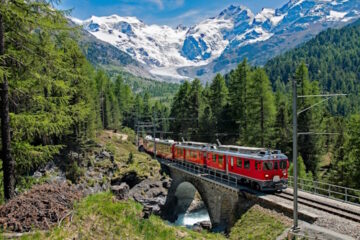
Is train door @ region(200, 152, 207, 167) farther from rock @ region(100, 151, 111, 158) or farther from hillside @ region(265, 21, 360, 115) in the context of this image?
hillside @ region(265, 21, 360, 115)

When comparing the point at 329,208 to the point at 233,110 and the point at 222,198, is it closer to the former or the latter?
the point at 222,198

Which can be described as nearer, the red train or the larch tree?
the larch tree

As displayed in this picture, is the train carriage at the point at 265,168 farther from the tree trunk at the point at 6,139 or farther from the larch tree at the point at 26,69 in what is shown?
the tree trunk at the point at 6,139

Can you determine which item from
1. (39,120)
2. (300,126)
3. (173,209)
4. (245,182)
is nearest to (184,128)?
(173,209)

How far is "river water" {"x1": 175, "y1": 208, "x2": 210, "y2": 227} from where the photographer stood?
3921 cm

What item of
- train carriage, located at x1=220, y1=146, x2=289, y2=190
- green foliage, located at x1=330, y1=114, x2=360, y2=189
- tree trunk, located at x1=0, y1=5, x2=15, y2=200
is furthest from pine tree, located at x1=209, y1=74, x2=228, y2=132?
tree trunk, located at x1=0, y1=5, x2=15, y2=200

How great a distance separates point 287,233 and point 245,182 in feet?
33.0

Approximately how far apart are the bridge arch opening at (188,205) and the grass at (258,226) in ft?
63.3

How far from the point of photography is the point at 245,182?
2625 cm

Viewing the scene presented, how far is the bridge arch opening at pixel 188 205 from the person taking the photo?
41.0 metres

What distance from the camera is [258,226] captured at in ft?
63.1

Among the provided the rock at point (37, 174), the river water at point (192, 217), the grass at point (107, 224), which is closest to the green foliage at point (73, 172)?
the rock at point (37, 174)

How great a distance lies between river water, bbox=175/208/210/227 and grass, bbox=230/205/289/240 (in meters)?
17.6

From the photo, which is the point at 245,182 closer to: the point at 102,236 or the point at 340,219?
the point at 340,219
